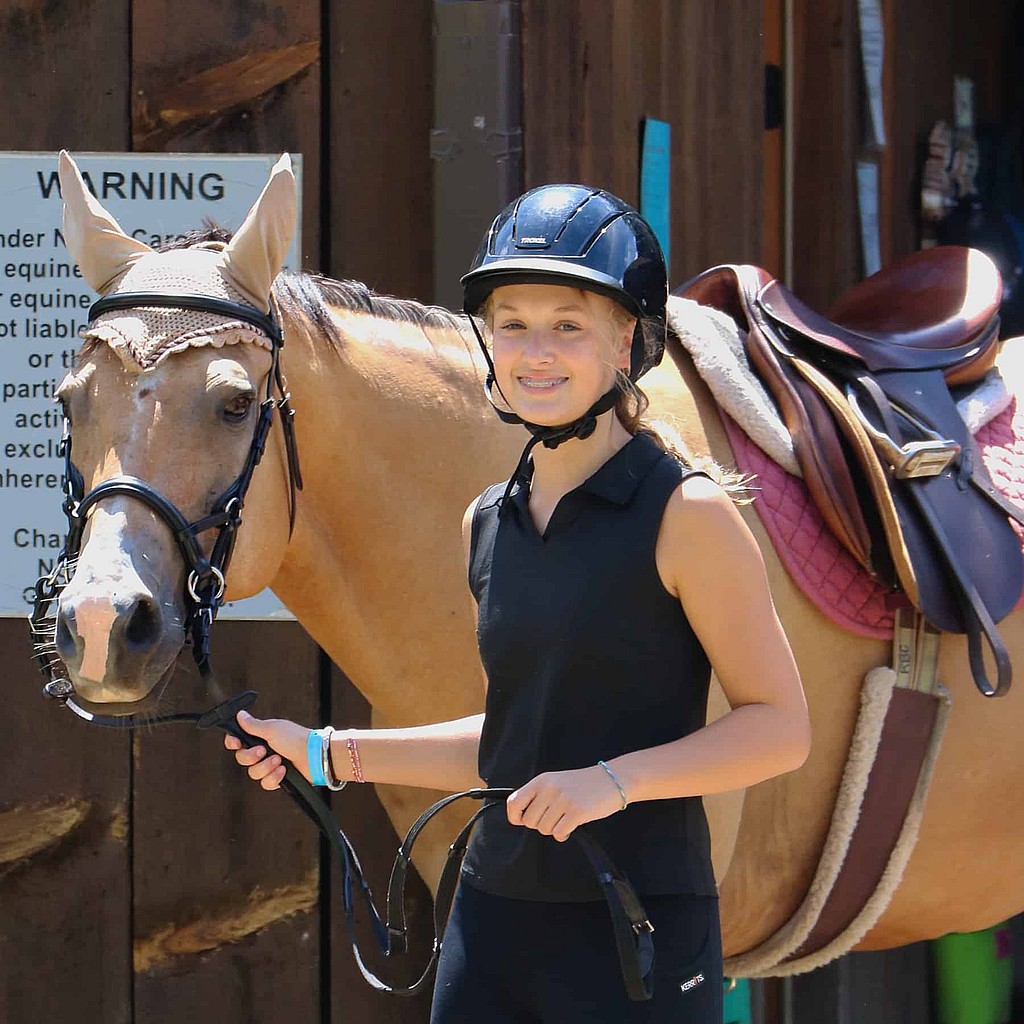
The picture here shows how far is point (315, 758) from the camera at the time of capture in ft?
5.64

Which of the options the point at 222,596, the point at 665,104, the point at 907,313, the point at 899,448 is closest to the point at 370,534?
the point at 222,596

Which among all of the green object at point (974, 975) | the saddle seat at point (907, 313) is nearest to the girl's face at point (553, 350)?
the saddle seat at point (907, 313)

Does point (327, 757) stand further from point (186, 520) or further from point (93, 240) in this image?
point (93, 240)

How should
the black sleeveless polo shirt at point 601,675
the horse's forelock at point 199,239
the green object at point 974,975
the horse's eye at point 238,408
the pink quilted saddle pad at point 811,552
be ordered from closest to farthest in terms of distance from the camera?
the black sleeveless polo shirt at point 601,675 < the horse's eye at point 238,408 < the horse's forelock at point 199,239 < the pink quilted saddle pad at point 811,552 < the green object at point 974,975

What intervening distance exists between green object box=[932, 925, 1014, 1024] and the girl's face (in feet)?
8.96

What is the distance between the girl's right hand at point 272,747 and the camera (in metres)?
1.71

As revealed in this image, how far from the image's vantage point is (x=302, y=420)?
2.21 m

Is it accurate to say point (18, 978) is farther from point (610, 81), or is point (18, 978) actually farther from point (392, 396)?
point (610, 81)

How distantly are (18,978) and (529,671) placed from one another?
6.90 ft

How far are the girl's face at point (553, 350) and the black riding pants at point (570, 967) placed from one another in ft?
1.90

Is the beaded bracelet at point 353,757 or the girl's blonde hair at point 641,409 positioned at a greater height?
the girl's blonde hair at point 641,409

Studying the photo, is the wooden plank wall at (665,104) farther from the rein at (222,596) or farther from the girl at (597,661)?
the girl at (597,661)

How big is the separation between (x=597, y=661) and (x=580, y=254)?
48 centimetres

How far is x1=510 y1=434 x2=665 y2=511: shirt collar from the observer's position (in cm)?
157
